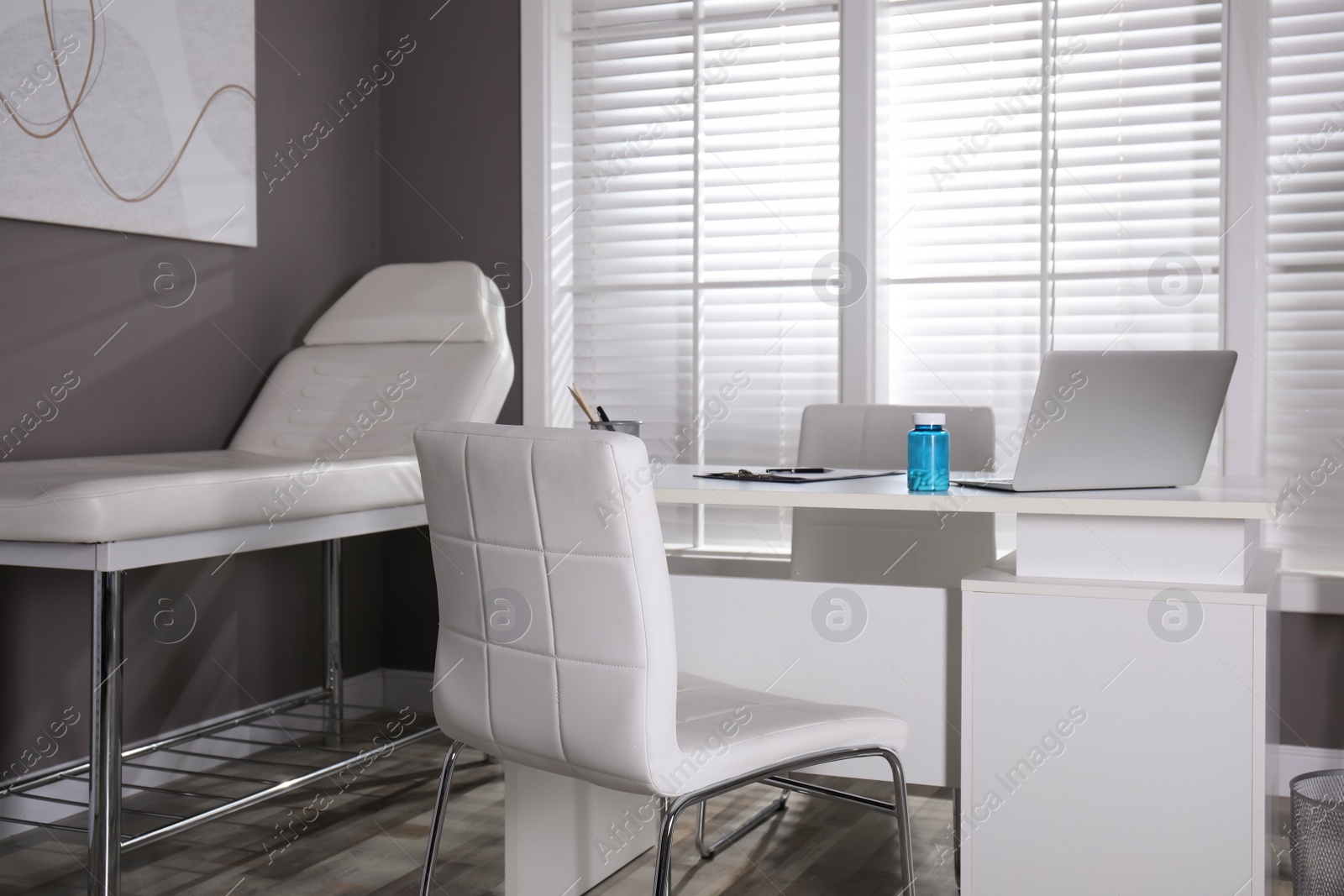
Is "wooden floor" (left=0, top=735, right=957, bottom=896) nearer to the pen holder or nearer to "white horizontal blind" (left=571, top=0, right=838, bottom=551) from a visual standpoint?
the pen holder

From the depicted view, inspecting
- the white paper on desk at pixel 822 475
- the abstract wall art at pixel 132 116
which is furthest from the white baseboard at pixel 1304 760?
the abstract wall art at pixel 132 116

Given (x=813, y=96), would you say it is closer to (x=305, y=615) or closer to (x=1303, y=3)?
(x=1303, y=3)

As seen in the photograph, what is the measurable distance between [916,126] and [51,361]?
2110 millimetres

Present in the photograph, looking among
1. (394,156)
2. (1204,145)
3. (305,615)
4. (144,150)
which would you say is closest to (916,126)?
(1204,145)

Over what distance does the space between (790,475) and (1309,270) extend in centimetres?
150

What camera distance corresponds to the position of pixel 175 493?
1.80 m

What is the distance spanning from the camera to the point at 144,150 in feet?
8.35

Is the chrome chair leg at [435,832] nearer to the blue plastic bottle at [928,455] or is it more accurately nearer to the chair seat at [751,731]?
the chair seat at [751,731]

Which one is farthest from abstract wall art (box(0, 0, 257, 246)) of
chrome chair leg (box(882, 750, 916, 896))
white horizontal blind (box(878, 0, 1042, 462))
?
chrome chair leg (box(882, 750, 916, 896))

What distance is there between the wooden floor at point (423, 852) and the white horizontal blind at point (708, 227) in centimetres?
97

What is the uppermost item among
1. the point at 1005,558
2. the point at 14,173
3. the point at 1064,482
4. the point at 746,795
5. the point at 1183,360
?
the point at 14,173

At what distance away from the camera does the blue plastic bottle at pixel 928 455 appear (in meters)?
1.70

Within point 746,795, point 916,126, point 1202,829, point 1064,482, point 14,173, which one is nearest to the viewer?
point 1202,829

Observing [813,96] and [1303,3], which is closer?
[1303,3]
